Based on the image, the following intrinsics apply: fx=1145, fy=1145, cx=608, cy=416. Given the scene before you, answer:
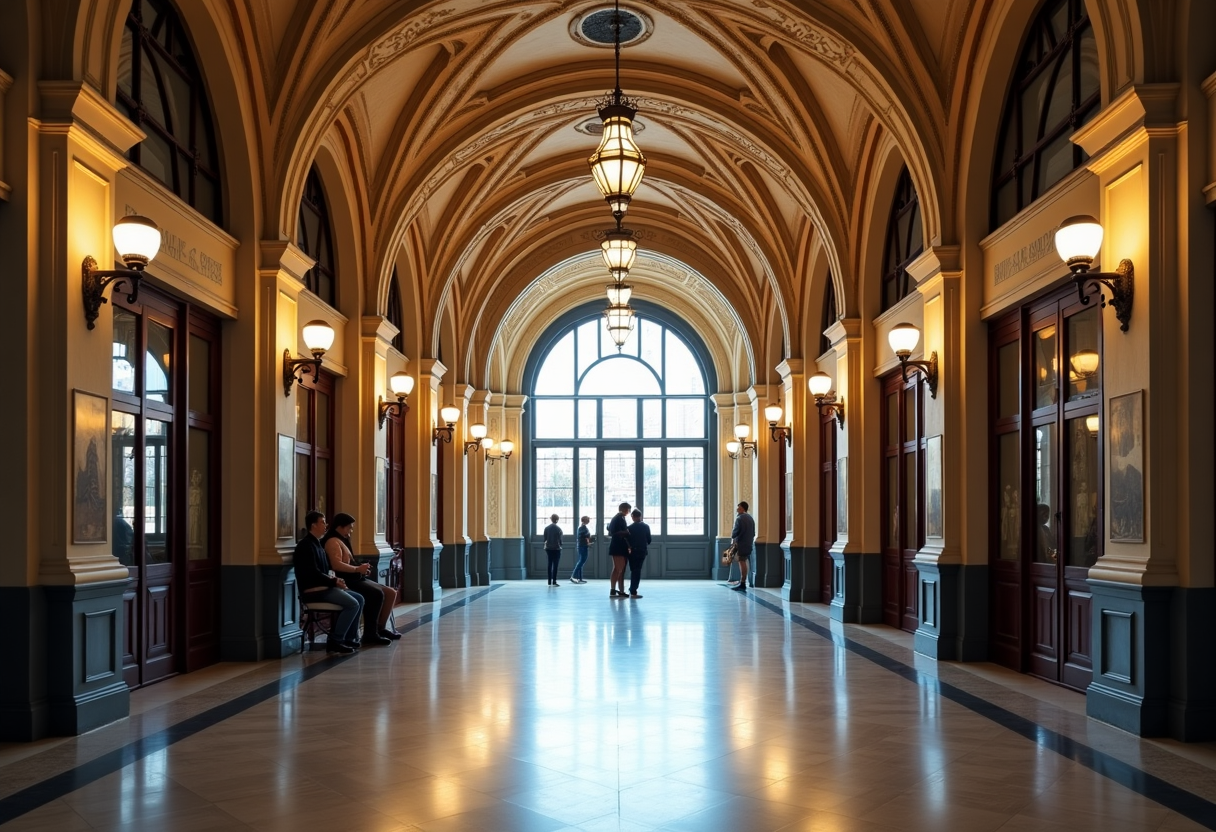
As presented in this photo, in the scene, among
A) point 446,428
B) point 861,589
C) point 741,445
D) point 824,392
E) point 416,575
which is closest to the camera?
point 861,589

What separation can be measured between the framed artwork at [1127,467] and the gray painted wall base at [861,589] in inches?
257

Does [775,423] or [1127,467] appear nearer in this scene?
[1127,467]

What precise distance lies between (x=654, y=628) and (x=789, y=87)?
628 cm

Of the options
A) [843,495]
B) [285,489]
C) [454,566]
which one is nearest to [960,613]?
[843,495]

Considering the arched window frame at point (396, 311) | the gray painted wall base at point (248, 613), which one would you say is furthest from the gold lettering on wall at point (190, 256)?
the arched window frame at point (396, 311)

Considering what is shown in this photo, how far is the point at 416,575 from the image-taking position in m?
16.7

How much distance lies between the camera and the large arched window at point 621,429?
26.0 meters

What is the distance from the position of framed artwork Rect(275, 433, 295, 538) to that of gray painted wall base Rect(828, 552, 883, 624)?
6455 millimetres

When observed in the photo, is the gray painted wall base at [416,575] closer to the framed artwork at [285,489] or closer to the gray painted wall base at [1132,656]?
the framed artwork at [285,489]

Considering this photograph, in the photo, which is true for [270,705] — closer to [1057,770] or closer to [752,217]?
[1057,770]

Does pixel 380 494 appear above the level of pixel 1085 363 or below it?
below

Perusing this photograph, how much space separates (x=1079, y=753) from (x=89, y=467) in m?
5.78

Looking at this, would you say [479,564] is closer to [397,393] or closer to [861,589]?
[397,393]

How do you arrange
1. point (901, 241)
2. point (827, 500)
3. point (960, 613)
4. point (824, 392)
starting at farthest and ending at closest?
point (827, 500), point (824, 392), point (901, 241), point (960, 613)
